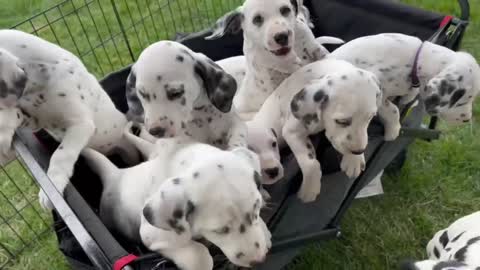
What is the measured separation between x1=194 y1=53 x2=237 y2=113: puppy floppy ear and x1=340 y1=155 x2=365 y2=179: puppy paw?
51 centimetres

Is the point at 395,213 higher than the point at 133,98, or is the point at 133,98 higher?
the point at 133,98

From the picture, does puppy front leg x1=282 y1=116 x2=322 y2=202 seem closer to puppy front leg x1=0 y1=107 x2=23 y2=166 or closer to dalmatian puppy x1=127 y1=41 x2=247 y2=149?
dalmatian puppy x1=127 y1=41 x2=247 y2=149

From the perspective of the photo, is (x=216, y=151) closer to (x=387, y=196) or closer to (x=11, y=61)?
(x=11, y=61)

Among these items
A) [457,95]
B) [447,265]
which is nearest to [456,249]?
[447,265]

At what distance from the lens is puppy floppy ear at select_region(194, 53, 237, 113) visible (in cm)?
199

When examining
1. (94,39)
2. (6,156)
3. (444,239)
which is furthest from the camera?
(94,39)

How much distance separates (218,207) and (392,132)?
95cm

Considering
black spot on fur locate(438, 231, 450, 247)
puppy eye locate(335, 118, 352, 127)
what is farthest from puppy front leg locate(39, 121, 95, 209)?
black spot on fur locate(438, 231, 450, 247)

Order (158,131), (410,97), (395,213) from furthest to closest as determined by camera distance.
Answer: (395,213) → (410,97) → (158,131)

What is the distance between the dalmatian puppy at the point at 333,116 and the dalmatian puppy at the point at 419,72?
23 cm

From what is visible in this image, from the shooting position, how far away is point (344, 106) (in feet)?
6.41

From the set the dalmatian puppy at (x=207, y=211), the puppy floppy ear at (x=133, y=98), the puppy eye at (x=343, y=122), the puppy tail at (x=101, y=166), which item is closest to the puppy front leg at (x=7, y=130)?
the puppy tail at (x=101, y=166)

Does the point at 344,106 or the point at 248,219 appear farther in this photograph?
the point at 344,106

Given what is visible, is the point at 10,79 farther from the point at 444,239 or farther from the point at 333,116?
the point at 444,239
